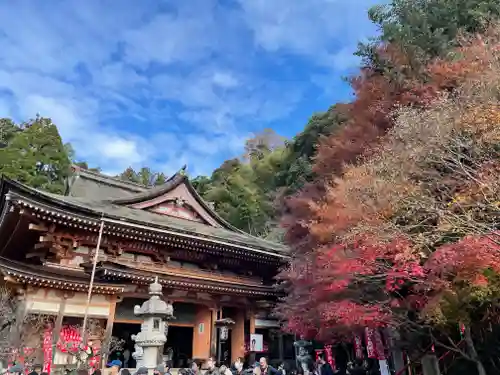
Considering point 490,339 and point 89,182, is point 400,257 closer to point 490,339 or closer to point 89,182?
point 490,339

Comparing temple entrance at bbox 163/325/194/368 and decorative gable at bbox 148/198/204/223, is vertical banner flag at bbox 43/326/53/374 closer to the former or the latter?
temple entrance at bbox 163/325/194/368

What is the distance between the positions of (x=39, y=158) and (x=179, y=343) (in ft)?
55.4

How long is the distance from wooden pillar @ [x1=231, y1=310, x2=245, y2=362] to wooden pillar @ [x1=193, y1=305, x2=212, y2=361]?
151 cm

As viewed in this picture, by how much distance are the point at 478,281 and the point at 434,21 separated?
32.5ft

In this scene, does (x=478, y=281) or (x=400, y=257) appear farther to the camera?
(x=400, y=257)

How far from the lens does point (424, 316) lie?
771 centimetres

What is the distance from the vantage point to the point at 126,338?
1709 centimetres

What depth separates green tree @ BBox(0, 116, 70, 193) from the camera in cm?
2633

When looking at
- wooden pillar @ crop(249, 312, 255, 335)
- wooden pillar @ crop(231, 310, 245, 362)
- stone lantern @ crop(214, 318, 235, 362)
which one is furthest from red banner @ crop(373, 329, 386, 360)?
wooden pillar @ crop(231, 310, 245, 362)

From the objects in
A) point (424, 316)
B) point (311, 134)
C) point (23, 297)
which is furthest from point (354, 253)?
point (311, 134)

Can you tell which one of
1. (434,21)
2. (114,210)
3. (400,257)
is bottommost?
(400,257)

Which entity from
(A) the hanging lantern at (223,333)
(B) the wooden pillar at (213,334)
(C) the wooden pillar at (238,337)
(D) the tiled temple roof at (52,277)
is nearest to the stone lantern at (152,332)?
(D) the tiled temple roof at (52,277)

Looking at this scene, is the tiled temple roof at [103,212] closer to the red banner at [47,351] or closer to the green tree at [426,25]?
the red banner at [47,351]

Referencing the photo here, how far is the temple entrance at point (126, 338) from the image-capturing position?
16375 millimetres
